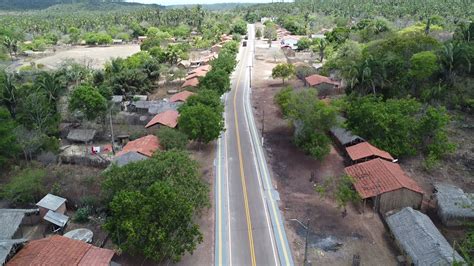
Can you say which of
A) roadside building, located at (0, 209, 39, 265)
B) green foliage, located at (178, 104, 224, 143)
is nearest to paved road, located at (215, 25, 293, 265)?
green foliage, located at (178, 104, 224, 143)

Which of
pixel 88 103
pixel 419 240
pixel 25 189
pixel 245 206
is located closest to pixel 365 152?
pixel 419 240

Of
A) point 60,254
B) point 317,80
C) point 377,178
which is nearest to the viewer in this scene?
point 60,254

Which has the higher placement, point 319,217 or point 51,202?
point 51,202

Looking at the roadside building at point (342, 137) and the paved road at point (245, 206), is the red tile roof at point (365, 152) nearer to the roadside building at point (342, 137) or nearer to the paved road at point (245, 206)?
the roadside building at point (342, 137)

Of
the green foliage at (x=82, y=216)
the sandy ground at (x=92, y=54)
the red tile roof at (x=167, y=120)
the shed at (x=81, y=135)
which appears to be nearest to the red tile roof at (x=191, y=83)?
the red tile roof at (x=167, y=120)

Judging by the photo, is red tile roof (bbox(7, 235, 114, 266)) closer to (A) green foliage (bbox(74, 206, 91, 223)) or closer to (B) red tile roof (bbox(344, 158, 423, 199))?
(A) green foliage (bbox(74, 206, 91, 223))

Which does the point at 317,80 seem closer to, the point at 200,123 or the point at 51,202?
the point at 200,123
